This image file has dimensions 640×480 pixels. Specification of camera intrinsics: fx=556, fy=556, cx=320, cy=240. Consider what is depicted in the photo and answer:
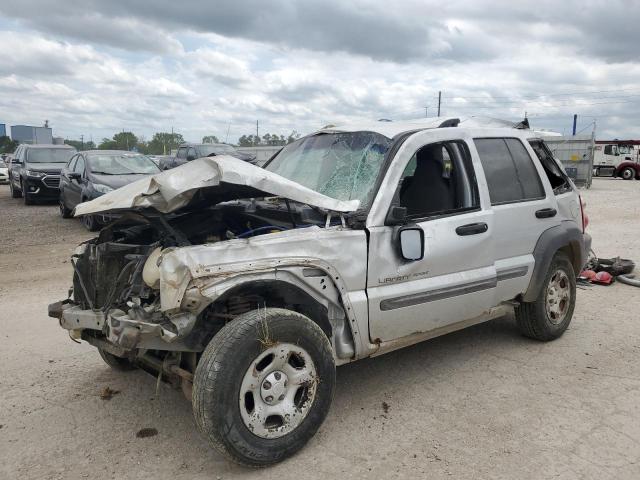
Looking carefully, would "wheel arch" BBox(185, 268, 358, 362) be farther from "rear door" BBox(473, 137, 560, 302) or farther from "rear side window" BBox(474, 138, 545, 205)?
"rear side window" BBox(474, 138, 545, 205)

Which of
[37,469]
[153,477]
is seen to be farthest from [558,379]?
[37,469]

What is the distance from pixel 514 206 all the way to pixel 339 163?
147 centimetres

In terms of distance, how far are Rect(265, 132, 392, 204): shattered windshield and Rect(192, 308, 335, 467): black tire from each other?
1048mm

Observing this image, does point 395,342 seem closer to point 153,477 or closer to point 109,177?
point 153,477

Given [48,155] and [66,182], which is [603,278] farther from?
[48,155]

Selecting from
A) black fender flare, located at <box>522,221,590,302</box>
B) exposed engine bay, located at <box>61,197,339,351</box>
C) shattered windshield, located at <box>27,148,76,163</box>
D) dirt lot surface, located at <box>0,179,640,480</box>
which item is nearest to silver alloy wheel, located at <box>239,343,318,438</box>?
dirt lot surface, located at <box>0,179,640,480</box>

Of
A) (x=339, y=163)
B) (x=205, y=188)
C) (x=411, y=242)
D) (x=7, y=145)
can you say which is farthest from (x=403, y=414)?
(x=7, y=145)

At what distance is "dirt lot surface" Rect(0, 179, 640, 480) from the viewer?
9.95ft

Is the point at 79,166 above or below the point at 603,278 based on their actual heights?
above

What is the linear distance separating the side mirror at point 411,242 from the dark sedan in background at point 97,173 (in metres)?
8.69

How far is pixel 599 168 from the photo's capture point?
34.4 metres

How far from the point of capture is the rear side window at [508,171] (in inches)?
172

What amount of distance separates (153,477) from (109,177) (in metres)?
9.50

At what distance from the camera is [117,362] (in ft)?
13.8
